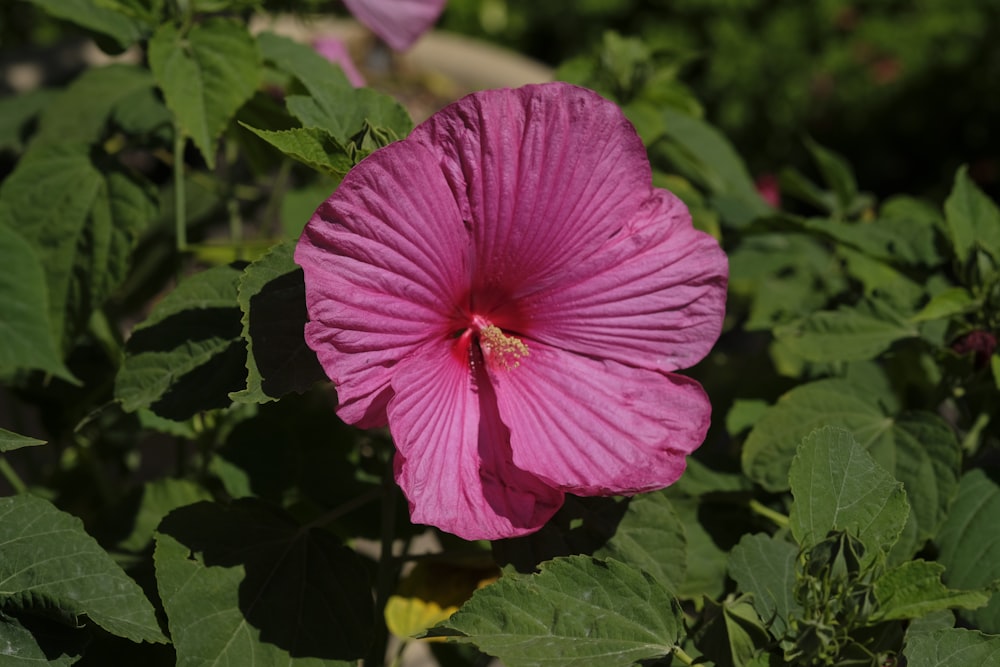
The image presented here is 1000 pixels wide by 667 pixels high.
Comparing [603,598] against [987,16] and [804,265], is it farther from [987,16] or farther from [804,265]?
[987,16]

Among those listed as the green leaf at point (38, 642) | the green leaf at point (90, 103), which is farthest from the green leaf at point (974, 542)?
the green leaf at point (90, 103)

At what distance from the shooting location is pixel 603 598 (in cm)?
91

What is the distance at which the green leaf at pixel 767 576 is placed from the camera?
96cm

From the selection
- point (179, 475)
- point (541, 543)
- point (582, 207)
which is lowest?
point (179, 475)

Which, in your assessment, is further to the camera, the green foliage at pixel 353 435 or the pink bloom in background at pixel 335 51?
the pink bloom in background at pixel 335 51

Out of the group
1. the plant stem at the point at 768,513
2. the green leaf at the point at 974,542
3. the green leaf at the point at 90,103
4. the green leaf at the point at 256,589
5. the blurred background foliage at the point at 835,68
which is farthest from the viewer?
the blurred background foliage at the point at 835,68

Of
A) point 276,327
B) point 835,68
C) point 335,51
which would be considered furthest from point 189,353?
point 835,68

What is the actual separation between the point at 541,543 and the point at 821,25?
3427mm

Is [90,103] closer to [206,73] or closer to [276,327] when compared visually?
[206,73]

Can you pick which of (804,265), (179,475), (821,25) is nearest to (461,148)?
(179,475)

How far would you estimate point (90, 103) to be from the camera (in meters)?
1.37

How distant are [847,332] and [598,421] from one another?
410 millimetres

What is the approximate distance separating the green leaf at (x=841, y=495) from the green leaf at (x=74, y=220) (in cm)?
77

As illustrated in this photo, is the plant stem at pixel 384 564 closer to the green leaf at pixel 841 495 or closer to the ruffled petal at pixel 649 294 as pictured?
the ruffled petal at pixel 649 294
